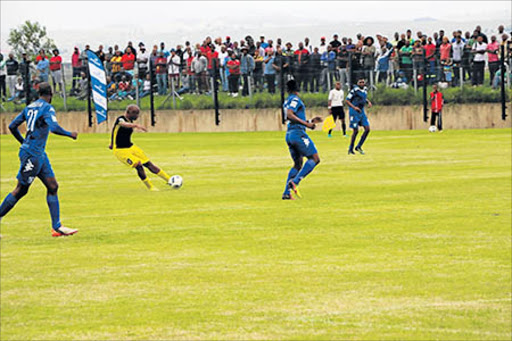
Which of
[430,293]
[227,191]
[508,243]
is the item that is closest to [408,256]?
[508,243]

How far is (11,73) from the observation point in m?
Result: 56.8

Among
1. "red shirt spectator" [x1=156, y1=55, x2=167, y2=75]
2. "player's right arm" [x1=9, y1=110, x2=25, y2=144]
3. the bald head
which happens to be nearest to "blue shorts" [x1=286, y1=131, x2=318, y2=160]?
the bald head

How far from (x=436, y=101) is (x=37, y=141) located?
43.4 meters

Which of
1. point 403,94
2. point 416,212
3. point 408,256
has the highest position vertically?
point 403,94

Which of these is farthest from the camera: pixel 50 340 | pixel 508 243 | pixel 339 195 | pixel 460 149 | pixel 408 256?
pixel 50 340

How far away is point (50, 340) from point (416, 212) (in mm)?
113396

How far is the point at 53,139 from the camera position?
57750 mm

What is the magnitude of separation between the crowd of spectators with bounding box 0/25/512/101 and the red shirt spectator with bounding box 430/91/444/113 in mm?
1675

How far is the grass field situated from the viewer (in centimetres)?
3431

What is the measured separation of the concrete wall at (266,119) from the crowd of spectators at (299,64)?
5.12ft

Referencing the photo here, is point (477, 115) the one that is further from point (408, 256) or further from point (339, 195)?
point (408, 256)

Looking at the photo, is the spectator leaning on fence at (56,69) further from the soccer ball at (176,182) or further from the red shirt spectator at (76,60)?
the soccer ball at (176,182)

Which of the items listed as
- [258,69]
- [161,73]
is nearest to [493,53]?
[258,69]

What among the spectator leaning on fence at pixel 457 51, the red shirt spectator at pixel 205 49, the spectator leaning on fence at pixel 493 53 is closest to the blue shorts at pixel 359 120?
the spectator leaning on fence at pixel 457 51
